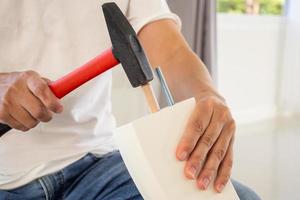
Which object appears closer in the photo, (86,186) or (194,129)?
(194,129)

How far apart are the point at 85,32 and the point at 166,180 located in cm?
A: 43

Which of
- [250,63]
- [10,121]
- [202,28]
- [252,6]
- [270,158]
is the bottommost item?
[270,158]

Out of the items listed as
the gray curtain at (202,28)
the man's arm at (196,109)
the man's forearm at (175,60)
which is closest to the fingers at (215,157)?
the man's arm at (196,109)

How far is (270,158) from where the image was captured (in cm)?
203

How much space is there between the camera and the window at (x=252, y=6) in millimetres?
2396

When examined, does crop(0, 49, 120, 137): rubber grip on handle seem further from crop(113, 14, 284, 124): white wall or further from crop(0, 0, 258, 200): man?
crop(113, 14, 284, 124): white wall

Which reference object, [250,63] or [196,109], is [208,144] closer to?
[196,109]

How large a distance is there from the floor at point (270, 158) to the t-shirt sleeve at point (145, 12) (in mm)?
1075

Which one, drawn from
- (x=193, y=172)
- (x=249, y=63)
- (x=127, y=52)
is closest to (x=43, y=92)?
(x=127, y=52)

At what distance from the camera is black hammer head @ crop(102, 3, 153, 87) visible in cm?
56

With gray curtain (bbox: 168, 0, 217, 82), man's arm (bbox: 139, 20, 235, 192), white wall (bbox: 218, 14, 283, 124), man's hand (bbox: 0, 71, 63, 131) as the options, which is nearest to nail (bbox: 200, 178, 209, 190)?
man's arm (bbox: 139, 20, 235, 192)

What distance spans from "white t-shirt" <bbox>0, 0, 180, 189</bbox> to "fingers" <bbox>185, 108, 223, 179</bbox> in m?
0.30

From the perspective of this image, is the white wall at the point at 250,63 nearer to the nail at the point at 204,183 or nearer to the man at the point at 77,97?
the man at the point at 77,97

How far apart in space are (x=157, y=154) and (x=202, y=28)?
124 cm
